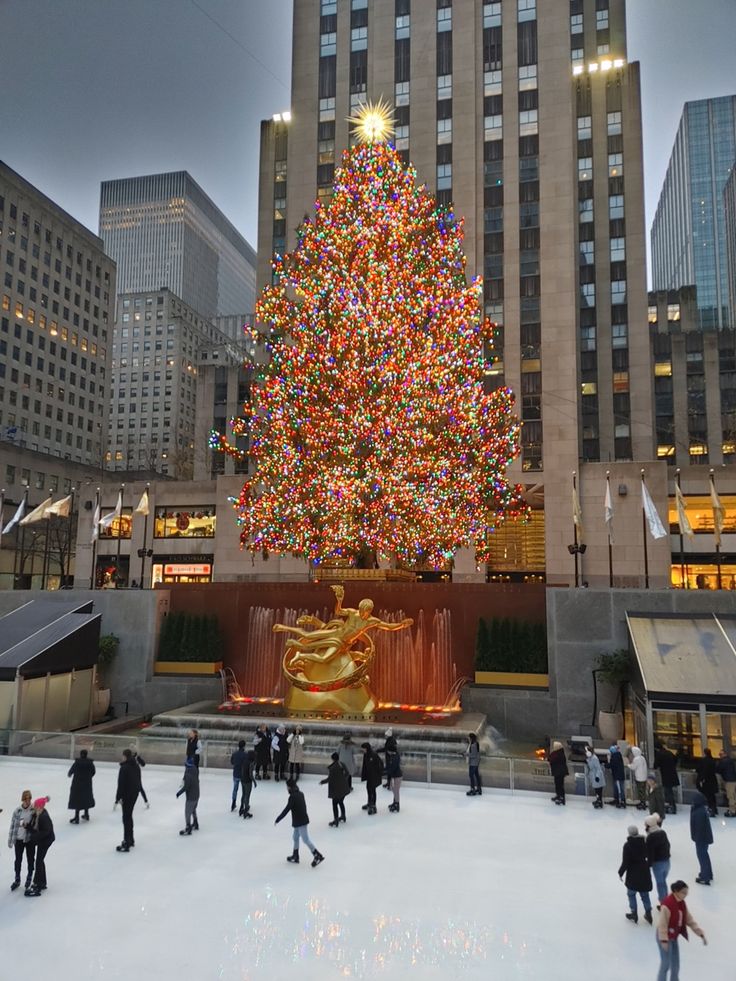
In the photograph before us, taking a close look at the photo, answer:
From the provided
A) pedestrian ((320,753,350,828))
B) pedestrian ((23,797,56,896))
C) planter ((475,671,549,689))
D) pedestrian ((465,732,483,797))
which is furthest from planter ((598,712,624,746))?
pedestrian ((23,797,56,896))

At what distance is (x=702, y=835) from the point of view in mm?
10164

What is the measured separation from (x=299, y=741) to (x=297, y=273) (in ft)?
66.9

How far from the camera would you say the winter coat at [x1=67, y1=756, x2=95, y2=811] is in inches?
507

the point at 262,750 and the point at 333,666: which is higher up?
the point at 333,666

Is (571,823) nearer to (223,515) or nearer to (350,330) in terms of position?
(350,330)

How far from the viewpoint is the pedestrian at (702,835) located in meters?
10.2

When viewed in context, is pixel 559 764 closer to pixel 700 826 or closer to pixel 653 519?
pixel 700 826

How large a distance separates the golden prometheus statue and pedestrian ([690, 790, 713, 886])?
11.1m

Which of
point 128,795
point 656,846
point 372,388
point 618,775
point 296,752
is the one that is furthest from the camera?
point 372,388

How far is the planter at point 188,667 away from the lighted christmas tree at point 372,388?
6686mm

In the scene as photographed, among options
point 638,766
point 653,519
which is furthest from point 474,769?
point 653,519

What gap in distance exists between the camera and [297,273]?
30422 mm

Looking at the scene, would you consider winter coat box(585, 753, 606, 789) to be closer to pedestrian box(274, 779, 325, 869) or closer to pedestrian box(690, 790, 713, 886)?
pedestrian box(690, 790, 713, 886)

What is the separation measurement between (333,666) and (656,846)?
1287cm
